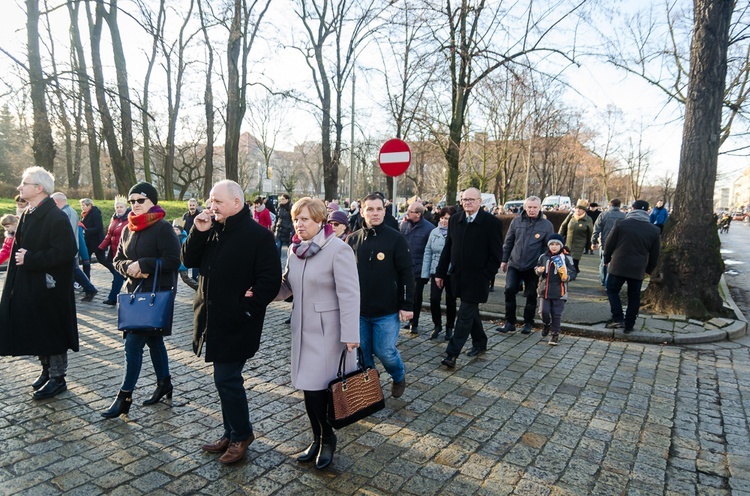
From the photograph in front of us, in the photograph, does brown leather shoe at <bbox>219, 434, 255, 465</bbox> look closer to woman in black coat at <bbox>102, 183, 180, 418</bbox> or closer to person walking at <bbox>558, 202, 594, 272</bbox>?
woman in black coat at <bbox>102, 183, 180, 418</bbox>

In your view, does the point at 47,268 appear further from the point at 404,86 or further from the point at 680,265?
the point at 404,86

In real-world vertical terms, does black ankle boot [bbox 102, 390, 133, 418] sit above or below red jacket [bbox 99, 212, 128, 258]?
below

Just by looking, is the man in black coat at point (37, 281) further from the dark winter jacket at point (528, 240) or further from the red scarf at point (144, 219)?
the dark winter jacket at point (528, 240)

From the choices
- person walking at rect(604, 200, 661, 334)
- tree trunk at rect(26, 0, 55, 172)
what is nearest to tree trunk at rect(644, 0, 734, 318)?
person walking at rect(604, 200, 661, 334)

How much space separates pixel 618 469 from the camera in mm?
3352

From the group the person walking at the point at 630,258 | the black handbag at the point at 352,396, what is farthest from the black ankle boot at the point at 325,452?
the person walking at the point at 630,258

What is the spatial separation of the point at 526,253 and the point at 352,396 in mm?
4593

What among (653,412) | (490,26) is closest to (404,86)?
(490,26)

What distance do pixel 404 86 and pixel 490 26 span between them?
8915 mm

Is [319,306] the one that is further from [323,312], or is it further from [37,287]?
[37,287]

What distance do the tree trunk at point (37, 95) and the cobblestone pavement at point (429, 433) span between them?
16.4ft

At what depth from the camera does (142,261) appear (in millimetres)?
3922

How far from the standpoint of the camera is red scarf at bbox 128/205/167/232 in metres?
3.98

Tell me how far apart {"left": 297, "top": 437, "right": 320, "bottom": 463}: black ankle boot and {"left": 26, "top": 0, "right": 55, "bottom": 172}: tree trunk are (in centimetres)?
682
